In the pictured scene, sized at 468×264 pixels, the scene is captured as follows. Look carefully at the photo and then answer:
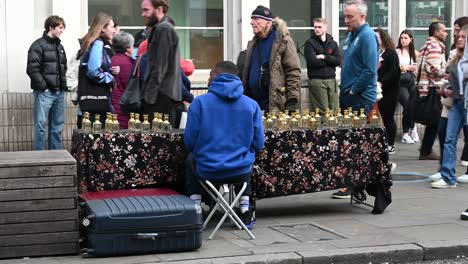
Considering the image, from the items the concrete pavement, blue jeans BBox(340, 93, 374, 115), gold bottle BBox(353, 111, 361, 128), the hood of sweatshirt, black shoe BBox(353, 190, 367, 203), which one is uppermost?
the hood of sweatshirt

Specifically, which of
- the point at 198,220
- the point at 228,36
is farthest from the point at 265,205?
the point at 228,36

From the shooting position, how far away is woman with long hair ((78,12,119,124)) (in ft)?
32.5

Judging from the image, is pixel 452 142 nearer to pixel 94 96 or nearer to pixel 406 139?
pixel 94 96

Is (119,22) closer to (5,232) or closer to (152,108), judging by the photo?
(152,108)

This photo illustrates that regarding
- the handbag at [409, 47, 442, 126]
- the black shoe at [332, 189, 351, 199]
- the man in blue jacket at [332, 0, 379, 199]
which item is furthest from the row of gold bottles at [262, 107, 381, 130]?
the handbag at [409, 47, 442, 126]

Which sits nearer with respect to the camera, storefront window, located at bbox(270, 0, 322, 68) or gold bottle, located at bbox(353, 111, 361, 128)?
gold bottle, located at bbox(353, 111, 361, 128)

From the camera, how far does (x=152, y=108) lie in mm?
8609

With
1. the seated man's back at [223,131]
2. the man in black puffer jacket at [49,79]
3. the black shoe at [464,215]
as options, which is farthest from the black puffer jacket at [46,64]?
the black shoe at [464,215]

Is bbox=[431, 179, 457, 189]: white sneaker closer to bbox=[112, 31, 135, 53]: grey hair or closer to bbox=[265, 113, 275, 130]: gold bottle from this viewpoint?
bbox=[265, 113, 275, 130]: gold bottle

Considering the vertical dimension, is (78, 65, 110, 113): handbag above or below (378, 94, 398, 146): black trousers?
above

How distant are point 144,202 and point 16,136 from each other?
6198 millimetres

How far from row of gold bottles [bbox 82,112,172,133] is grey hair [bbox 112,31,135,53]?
5.65 ft

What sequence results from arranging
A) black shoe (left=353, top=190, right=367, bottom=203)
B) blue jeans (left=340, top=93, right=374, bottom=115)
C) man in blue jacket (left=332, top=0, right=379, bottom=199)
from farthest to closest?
blue jeans (left=340, top=93, right=374, bottom=115) → man in blue jacket (left=332, top=0, right=379, bottom=199) → black shoe (left=353, top=190, right=367, bottom=203)

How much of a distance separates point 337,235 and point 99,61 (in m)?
3.53
